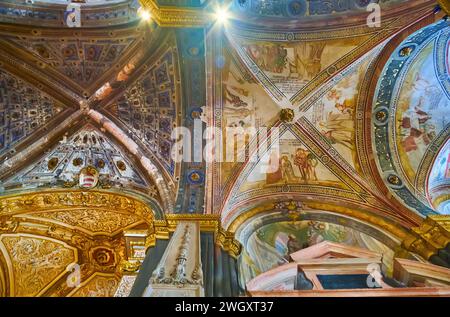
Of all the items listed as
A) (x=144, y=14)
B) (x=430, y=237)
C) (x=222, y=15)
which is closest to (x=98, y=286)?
(x=144, y=14)

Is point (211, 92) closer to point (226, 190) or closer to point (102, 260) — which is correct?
point (226, 190)

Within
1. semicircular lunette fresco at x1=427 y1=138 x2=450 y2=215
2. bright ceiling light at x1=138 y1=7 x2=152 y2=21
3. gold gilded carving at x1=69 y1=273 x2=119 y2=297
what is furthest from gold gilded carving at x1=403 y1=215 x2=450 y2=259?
bright ceiling light at x1=138 y1=7 x2=152 y2=21

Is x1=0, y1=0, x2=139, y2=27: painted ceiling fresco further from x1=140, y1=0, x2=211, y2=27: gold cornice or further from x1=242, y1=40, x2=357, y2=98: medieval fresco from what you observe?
x1=242, y1=40, x2=357, y2=98: medieval fresco

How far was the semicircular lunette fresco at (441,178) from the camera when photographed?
8648 millimetres

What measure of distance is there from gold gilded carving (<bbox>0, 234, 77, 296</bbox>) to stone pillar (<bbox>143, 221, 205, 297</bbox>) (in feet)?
14.0

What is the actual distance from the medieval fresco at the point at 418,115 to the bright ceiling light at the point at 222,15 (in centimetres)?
434

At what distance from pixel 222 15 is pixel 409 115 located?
499cm

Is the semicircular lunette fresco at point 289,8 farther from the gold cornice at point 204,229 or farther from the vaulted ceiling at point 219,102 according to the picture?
the gold cornice at point 204,229

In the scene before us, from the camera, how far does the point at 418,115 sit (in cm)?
898

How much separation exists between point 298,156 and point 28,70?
6.86 m

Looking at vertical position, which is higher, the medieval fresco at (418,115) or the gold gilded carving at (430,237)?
the medieval fresco at (418,115)

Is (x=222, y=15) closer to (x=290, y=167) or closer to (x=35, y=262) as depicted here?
(x=290, y=167)

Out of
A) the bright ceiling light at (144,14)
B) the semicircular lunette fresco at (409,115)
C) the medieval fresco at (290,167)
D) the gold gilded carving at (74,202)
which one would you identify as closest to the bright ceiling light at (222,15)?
the bright ceiling light at (144,14)
